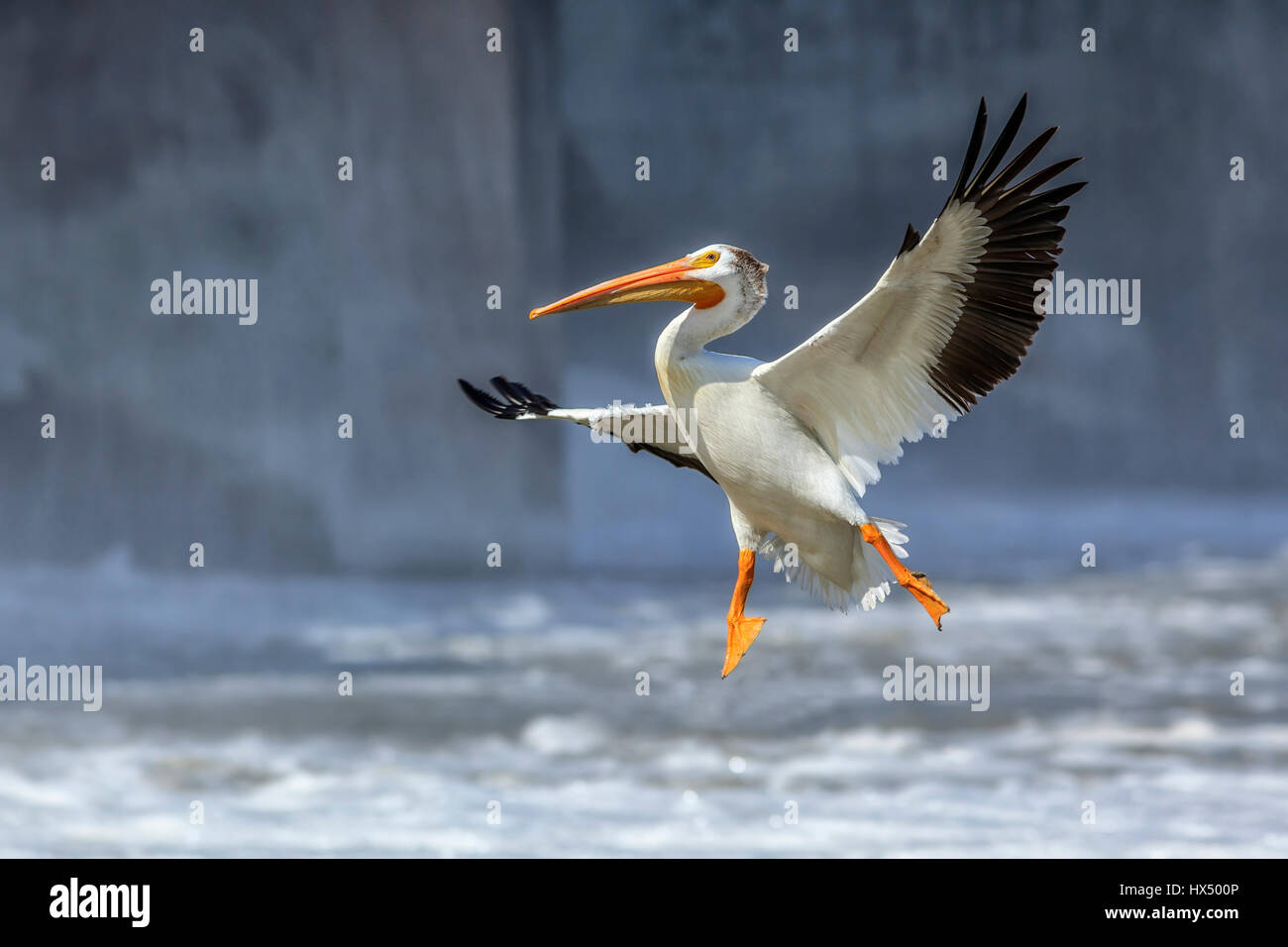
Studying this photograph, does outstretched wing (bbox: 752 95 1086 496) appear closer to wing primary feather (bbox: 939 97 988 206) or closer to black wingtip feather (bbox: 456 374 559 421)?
wing primary feather (bbox: 939 97 988 206)

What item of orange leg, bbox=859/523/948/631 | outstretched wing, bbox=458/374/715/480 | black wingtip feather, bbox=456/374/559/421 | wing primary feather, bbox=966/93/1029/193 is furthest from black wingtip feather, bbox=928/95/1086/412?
black wingtip feather, bbox=456/374/559/421

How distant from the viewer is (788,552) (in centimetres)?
858

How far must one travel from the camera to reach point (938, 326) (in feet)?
25.6

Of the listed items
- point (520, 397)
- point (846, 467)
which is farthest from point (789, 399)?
point (520, 397)

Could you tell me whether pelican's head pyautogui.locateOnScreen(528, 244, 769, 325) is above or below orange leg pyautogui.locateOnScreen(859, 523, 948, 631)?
above

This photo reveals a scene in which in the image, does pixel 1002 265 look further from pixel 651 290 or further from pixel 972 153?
pixel 651 290

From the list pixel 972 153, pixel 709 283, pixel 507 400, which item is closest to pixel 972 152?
pixel 972 153

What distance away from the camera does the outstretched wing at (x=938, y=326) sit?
24.4ft

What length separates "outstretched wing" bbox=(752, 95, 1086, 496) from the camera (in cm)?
744

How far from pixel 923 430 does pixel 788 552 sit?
1170 mm

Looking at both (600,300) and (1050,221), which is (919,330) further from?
(600,300)

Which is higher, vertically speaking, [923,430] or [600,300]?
[600,300]

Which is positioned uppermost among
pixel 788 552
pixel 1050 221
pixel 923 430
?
pixel 1050 221

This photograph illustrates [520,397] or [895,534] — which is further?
[520,397]
